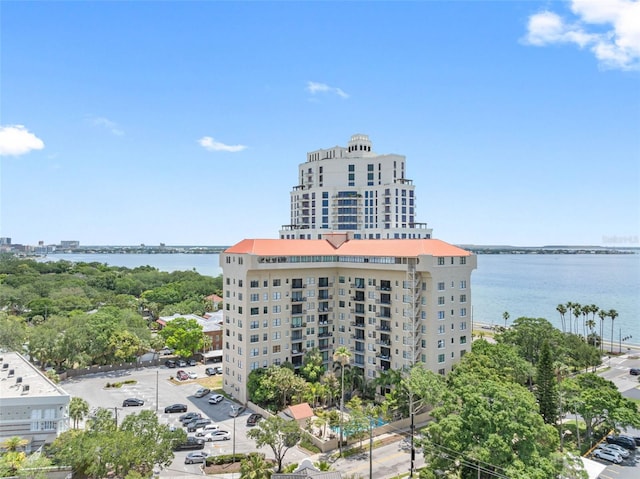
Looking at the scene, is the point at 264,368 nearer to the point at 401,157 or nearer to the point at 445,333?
the point at 445,333

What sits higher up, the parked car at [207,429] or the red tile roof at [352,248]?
the red tile roof at [352,248]

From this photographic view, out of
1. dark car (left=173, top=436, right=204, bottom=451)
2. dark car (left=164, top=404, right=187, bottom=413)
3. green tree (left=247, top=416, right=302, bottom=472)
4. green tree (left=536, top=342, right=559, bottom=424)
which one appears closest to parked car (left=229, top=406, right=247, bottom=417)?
dark car (left=164, top=404, right=187, bottom=413)

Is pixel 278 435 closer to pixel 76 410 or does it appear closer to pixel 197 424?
pixel 197 424

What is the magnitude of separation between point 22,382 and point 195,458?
22230 millimetres

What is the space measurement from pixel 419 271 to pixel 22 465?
1663 inches

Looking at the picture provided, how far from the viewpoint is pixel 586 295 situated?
576ft

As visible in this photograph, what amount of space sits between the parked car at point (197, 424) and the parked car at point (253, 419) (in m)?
4.55

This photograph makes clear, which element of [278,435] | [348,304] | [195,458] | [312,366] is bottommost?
[195,458]

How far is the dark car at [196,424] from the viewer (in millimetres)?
47953

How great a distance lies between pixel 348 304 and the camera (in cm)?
6262

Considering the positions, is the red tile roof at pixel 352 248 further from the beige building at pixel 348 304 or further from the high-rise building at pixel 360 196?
the high-rise building at pixel 360 196

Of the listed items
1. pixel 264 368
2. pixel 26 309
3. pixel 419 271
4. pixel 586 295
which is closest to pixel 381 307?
pixel 419 271

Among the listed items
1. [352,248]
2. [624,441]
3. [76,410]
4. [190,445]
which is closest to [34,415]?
[76,410]

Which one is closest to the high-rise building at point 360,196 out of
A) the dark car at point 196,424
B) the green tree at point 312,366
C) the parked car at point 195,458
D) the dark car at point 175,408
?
the green tree at point 312,366
